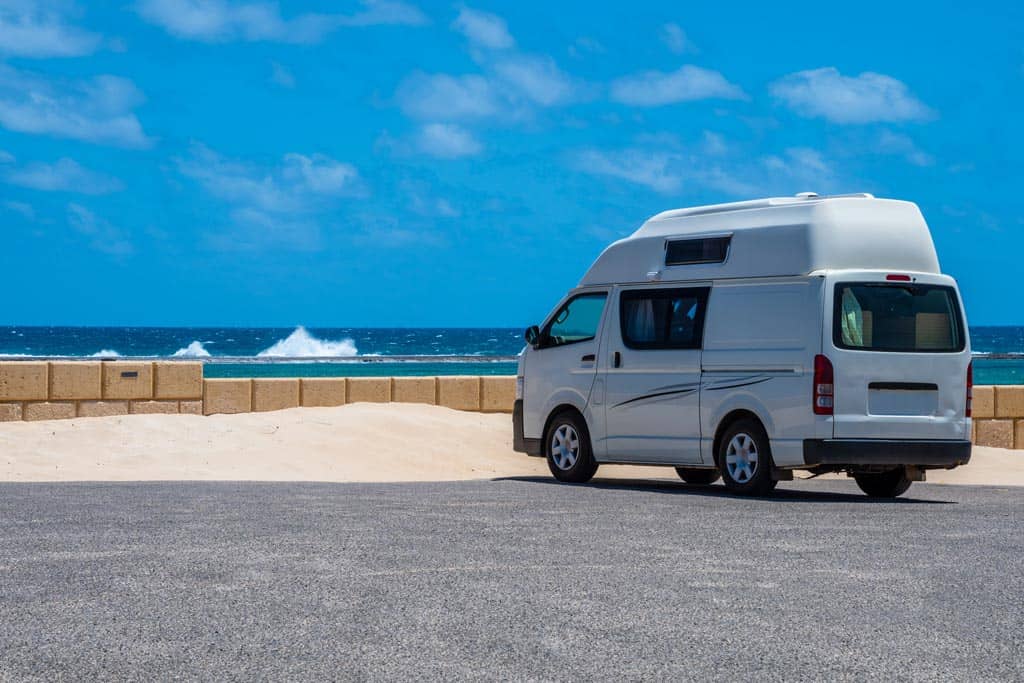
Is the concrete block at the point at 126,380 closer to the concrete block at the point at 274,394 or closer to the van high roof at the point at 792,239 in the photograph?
the concrete block at the point at 274,394

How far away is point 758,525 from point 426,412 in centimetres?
1041

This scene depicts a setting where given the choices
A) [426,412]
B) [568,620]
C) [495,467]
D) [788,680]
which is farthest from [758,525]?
[426,412]

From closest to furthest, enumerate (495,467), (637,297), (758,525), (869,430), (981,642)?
(981,642), (758,525), (869,430), (637,297), (495,467)

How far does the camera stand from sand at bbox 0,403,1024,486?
16844 millimetres

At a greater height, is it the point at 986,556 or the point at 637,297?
the point at 637,297

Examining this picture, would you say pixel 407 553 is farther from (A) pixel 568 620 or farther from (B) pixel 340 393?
(B) pixel 340 393

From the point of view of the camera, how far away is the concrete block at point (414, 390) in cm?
2105

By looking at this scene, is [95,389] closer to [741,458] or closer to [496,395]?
[496,395]

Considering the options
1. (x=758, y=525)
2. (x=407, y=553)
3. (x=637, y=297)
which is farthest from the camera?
(x=637, y=297)

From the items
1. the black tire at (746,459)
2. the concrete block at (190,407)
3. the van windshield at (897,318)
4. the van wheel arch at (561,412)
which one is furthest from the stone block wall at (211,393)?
the van windshield at (897,318)

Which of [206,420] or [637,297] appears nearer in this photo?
[637,297]

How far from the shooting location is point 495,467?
1848 cm

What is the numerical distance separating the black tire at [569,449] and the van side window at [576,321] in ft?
2.59

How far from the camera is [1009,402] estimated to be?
22078 millimetres
